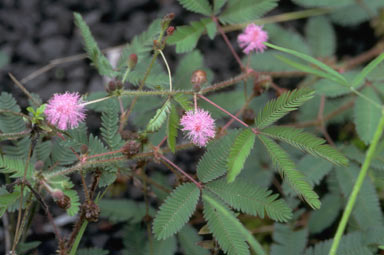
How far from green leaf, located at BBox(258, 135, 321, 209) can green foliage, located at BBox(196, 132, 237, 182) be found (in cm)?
22

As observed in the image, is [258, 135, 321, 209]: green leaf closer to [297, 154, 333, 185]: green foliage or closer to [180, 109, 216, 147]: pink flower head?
[180, 109, 216, 147]: pink flower head

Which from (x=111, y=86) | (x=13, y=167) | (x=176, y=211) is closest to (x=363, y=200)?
(x=176, y=211)

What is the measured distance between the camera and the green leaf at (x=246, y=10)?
8.41ft

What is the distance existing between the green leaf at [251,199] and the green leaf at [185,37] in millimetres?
857

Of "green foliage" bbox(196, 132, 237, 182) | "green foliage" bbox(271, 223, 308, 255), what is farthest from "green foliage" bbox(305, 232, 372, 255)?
"green foliage" bbox(196, 132, 237, 182)

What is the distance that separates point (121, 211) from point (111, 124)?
792 millimetres

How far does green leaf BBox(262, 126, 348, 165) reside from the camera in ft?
6.20

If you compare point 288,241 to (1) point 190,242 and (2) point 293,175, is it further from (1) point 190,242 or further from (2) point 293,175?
(2) point 293,175

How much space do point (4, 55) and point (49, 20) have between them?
54 centimetres

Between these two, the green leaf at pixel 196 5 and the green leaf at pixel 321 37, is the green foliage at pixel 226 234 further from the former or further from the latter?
the green leaf at pixel 321 37

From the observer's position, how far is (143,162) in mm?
2283

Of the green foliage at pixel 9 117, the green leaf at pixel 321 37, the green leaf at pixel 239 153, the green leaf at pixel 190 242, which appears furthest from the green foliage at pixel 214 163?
the green leaf at pixel 321 37

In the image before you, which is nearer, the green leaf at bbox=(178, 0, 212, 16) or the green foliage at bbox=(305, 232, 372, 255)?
the green foliage at bbox=(305, 232, 372, 255)

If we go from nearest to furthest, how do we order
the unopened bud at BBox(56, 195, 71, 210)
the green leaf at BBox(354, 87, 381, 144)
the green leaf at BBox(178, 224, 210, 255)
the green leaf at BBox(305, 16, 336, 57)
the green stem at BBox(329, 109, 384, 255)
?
the green stem at BBox(329, 109, 384, 255)
the unopened bud at BBox(56, 195, 71, 210)
the green leaf at BBox(178, 224, 210, 255)
the green leaf at BBox(354, 87, 381, 144)
the green leaf at BBox(305, 16, 336, 57)
